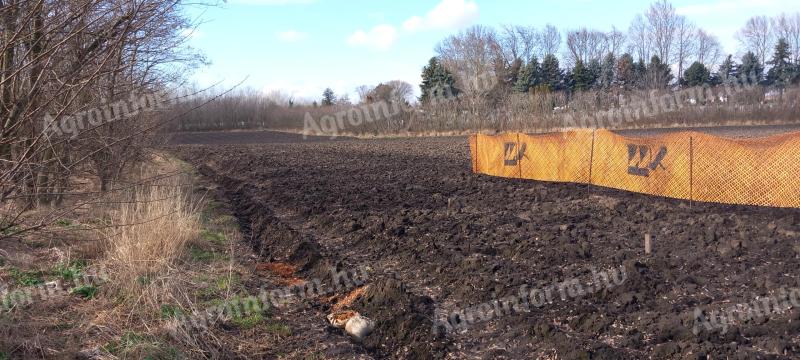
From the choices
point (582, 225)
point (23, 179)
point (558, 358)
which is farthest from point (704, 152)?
point (23, 179)

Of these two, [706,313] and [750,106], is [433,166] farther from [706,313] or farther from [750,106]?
[750,106]

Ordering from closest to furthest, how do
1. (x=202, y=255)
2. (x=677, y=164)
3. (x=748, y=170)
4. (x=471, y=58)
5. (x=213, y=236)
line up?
(x=202, y=255) < (x=213, y=236) < (x=748, y=170) < (x=677, y=164) < (x=471, y=58)

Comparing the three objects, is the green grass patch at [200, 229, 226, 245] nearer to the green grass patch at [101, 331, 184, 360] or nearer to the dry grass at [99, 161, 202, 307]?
the dry grass at [99, 161, 202, 307]

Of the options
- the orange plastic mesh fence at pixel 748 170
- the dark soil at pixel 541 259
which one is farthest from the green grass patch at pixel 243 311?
the orange plastic mesh fence at pixel 748 170

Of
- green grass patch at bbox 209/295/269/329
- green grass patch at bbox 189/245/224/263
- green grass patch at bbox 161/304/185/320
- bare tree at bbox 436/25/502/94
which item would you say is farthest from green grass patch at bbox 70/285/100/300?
bare tree at bbox 436/25/502/94

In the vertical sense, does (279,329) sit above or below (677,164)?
below

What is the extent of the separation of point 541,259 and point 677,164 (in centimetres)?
520

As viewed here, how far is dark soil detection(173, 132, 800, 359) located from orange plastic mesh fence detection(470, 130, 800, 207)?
35 cm

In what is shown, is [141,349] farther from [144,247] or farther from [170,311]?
[144,247]

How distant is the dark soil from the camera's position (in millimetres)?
5402

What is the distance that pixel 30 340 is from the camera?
5.03m

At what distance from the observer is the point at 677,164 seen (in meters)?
11.9

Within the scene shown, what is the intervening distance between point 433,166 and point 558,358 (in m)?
16.9

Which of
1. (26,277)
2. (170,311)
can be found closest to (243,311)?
(170,311)
